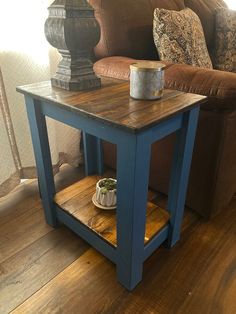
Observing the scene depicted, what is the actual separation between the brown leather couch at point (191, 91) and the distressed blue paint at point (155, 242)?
0.25 metres

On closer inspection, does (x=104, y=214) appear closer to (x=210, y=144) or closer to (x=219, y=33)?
(x=210, y=144)

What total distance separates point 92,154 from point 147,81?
65 centimetres

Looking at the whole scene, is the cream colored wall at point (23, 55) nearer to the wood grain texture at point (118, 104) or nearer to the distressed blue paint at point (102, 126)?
the wood grain texture at point (118, 104)

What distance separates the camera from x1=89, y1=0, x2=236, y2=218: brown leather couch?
33.8 inches

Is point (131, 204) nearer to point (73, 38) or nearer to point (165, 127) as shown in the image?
point (165, 127)

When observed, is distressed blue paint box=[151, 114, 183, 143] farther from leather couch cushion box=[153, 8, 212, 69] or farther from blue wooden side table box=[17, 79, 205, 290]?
leather couch cushion box=[153, 8, 212, 69]

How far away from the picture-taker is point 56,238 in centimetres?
107

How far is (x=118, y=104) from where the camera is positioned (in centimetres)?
72

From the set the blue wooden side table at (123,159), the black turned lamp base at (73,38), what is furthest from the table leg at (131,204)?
the black turned lamp base at (73,38)

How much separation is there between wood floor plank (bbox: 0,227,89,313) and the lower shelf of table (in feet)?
0.48

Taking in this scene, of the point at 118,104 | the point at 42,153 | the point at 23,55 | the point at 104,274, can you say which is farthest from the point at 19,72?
the point at 104,274

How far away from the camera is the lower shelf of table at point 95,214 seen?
902 millimetres

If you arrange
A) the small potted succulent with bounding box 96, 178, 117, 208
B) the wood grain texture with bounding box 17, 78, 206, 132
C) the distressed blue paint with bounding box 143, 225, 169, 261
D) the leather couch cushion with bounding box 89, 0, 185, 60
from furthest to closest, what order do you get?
1. the leather couch cushion with bounding box 89, 0, 185, 60
2. the small potted succulent with bounding box 96, 178, 117, 208
3. the distressed blue paint with bounding box 143, 225, 169, 261
4. the wood grain texture with bounding box 17, 78, 206, 132

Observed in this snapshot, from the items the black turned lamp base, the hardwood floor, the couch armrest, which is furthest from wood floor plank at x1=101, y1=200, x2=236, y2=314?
the black turned lamp base
